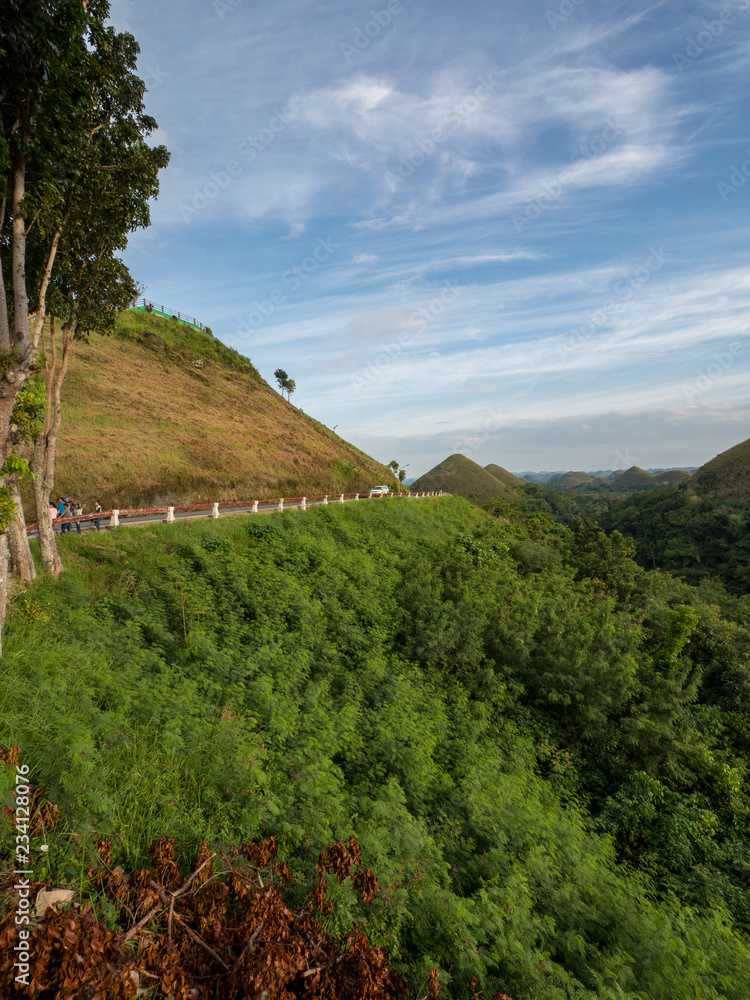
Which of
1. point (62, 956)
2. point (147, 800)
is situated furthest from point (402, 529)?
point (62, 956)

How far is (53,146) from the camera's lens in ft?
27.9

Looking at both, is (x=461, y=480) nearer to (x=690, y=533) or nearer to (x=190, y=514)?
(x=690, y=533)

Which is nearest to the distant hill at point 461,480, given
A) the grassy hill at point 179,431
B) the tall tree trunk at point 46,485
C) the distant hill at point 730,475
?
the distant hill at point 730,475

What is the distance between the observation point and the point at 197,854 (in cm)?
456

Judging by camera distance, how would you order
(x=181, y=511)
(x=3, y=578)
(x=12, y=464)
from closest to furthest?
1. (x=12, y=464)
2. (x=3, y=578)
3. (x=181, y=511)

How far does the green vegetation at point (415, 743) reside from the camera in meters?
5.27

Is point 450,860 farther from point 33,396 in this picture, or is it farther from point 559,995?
point 33,396

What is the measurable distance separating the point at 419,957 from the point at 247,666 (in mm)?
5758

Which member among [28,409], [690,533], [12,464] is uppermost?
[28,409]

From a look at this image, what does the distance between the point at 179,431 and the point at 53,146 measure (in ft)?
96.3

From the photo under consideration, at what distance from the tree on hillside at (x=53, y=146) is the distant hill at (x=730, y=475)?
112 m

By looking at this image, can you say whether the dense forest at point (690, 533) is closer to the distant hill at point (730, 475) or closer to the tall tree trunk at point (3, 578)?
the distant hill at point (730, 475)

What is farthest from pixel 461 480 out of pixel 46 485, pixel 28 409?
pixel 28 409

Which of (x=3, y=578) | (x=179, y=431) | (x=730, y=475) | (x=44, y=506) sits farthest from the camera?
(x=730, y=475)
